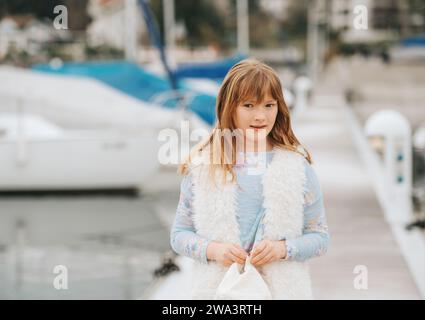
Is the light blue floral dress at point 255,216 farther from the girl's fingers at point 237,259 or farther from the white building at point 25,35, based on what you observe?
the white building at point 25,35

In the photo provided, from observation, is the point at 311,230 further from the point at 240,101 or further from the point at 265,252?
the point at 240,101

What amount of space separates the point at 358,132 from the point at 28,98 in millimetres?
6686

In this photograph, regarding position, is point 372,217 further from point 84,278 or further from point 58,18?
point 58,18

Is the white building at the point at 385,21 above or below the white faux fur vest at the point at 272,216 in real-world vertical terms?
above

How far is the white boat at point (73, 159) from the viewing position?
13.2 m

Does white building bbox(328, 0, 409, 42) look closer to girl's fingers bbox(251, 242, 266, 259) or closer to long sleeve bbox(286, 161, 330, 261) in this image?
long sleeve bbox(286, 161, 330, 261)

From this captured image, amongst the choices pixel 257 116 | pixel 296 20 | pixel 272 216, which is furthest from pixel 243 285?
pixel 296 20

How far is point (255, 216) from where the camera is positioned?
269 centimetres

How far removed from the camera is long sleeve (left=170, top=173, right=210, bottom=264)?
2.67 m

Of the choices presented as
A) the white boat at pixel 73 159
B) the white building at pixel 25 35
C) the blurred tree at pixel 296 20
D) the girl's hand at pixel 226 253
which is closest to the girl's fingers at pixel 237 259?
the girl's hand at pixel 226 253

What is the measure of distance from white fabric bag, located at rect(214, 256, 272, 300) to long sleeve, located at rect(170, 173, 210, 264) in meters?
0.11

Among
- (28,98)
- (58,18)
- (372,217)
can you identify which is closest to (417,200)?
(372,217)

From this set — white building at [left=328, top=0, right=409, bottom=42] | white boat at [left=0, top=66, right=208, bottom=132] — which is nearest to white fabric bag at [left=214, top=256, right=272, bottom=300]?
white boat at [left=0, top=66, right=208, bottom=132]

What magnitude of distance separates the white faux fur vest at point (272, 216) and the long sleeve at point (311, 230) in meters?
0.03
